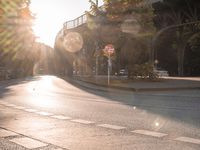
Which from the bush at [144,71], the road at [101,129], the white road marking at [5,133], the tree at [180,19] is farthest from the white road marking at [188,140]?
the tree at [180,19]

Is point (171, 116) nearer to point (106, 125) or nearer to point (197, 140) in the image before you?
point (106, 125)

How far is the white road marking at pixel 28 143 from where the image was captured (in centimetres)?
762

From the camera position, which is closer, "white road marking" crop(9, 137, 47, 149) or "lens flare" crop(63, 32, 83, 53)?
"white road marking" crop(9, 137, 47, 149)

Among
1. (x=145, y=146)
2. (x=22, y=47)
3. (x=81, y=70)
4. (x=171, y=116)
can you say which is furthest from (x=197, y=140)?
(x=81, y=70)

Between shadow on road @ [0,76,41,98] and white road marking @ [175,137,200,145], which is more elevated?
white road marking @ [175,137,200,145]

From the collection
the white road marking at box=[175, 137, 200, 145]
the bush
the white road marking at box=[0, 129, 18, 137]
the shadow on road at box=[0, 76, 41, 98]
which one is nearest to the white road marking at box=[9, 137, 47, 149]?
the white road marking at box=[0, 129, 18, 137]

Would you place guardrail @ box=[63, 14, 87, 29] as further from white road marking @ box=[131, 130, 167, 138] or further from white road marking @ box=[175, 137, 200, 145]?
white road marking @ box=[175, 137, 200, 145]

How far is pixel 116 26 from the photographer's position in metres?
38.5

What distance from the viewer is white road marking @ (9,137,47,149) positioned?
762 centimetres

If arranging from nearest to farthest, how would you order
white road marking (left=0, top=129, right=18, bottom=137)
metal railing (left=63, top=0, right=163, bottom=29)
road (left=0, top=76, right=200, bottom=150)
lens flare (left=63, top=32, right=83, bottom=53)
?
road (left=0, top=76, right=200, bottom=150) → white road marking (left=0, top=129, right=18, bottom=137) → metal railing (left=63, top=0, right=163, bottom=29) → lens flare (left=63, top=32, right=83, bottom=53)

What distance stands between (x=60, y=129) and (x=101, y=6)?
31344 millimetres

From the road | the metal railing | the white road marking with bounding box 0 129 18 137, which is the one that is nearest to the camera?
the road

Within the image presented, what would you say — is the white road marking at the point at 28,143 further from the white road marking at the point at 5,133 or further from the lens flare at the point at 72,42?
the lens flare at the point at 72,42

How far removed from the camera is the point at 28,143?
311 inches
